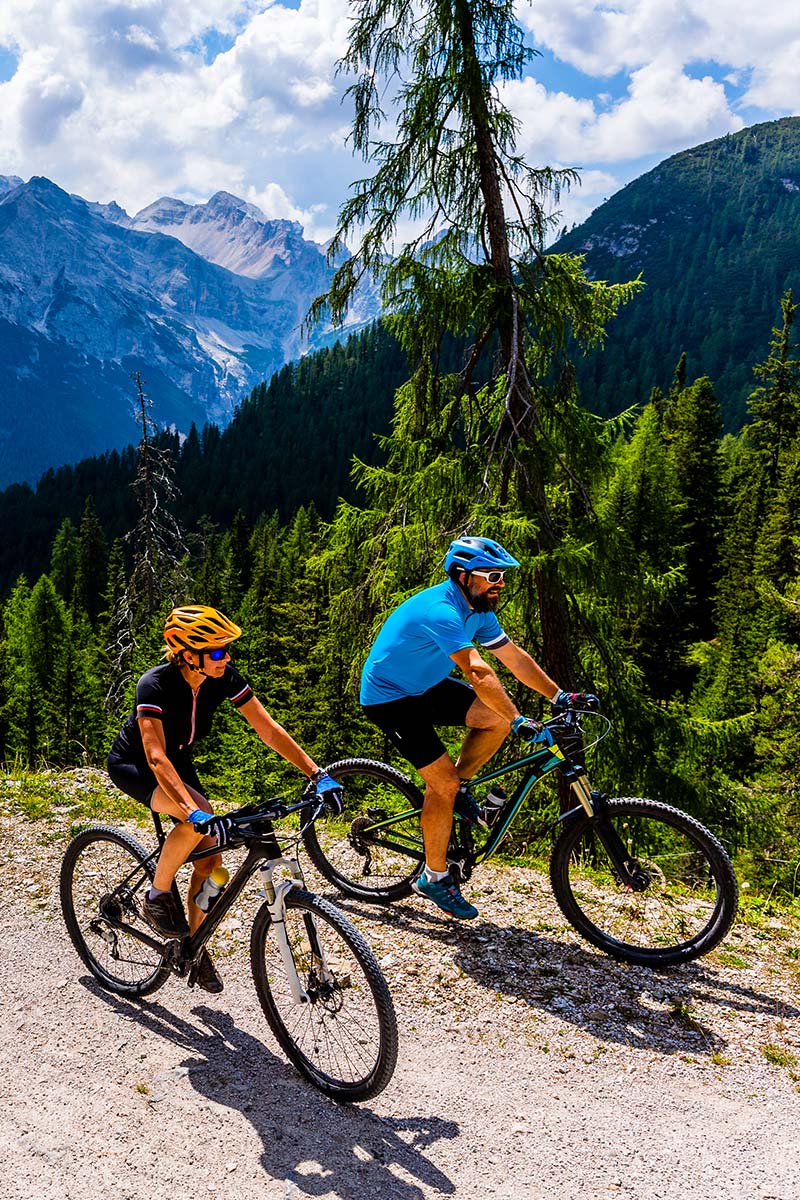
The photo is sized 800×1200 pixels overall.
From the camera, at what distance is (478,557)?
5266 mm

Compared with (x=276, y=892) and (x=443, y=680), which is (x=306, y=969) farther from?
(x=443, y=680)

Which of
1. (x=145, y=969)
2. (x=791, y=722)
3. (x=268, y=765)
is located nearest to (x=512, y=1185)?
(x=145, y=969)

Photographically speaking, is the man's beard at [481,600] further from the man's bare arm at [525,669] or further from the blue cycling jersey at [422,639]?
the man's bare arm at [525,669]

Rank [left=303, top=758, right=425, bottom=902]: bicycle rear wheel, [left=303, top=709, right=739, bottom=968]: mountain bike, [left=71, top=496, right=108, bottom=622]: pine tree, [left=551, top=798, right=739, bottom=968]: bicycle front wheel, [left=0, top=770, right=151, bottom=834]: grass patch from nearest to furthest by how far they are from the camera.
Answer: [left=551, top=798, right=739, bottom=968]: bicycle front wheel
[left=303, top=709, right=739, bottom=968]: mountain bike
[left=303, top=758, right=425, bottom=902]: bicycle rear wheel
[left=0, top=770, right=151, bottom=834]: grass patch
[left=71, top=496, right=108, bottom=622]: pine tree

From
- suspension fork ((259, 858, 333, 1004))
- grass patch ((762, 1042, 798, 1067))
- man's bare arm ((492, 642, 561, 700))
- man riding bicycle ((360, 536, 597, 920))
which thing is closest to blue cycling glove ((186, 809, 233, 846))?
suspension fork ((259, 858, 333, 1004))

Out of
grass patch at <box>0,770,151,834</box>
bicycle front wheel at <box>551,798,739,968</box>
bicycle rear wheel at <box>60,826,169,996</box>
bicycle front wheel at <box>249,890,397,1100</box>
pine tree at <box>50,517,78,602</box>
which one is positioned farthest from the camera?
pine tree at <box>50,517,78,602</box>

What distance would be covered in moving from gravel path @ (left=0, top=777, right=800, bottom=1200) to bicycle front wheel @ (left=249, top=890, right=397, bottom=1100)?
0.65 feet

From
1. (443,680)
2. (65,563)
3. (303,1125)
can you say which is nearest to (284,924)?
(303,1125)

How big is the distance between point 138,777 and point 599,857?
3.57 m

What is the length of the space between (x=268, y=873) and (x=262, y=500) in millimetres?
134881

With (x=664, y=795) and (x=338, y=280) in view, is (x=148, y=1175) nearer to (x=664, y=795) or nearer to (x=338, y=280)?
(x=664, y=795)

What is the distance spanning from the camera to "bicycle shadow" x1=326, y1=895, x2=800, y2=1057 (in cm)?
481

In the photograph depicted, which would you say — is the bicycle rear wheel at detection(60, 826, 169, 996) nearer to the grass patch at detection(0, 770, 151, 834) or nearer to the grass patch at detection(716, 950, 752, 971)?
the grass patch at detection(0, 770, 151, 834)

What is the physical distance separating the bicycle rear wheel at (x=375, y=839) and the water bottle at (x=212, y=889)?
1726mm
